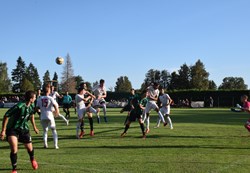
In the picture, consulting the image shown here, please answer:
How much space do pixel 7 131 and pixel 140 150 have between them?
4.27m

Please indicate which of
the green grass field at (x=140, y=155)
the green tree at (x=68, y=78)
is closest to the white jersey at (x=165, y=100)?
the green grass field at (x=140, y=155)

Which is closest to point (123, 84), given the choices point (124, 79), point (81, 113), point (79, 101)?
point (124, 79)

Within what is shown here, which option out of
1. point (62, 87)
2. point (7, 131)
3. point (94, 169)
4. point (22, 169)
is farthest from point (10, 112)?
point (62, 87)

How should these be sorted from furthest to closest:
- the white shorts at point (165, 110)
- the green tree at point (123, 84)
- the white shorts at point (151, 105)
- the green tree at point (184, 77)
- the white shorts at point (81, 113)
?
the green tree at point (123, 84), the green tree at point (184, 77), the white shorts at point (165, 110), the white shorts at point (151, 105), the white shorts at point (81, 113)

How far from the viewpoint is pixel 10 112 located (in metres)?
7.71

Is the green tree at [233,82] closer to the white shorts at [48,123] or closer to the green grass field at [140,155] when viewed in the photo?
the green grass field at [140,155]

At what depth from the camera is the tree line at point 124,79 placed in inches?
3654

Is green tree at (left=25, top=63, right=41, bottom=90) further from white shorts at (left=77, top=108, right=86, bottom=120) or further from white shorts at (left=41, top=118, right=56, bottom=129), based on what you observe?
white shorts at (left=41, top=118, right=56, bottom=129)

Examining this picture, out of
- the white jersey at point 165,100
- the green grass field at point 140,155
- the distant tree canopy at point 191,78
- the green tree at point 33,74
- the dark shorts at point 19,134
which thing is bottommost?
the green grass field at point 140,155

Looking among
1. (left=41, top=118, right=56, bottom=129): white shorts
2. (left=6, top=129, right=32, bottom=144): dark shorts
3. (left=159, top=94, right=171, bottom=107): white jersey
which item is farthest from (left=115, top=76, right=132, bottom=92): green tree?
(left=6, top=129, right=32, bottom=144): dark shorts

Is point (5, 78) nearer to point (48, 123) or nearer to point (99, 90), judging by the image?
point (99, 90)

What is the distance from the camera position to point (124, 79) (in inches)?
5561

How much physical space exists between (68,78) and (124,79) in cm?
2680

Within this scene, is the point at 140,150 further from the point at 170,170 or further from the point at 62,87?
the point at 62,87
